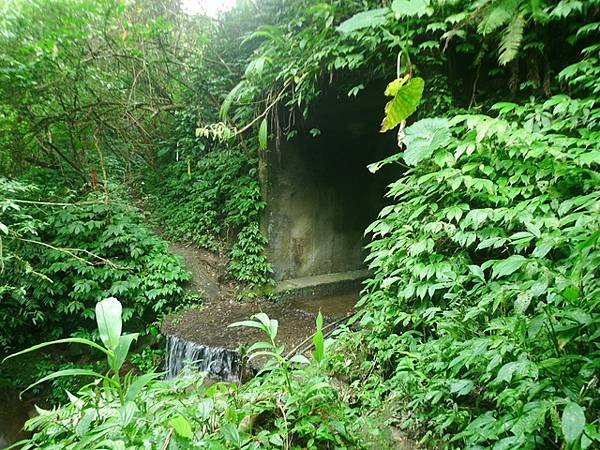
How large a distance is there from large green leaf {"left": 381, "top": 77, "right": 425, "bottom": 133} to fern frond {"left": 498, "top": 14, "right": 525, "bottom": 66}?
2.33ft

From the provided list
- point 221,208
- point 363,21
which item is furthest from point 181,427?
point 221,208

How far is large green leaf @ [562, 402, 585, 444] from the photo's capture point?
114 cm

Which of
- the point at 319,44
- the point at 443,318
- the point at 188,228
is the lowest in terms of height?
the point at 443,318

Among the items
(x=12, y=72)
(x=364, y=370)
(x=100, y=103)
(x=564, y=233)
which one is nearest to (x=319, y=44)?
(x=564, y=233)

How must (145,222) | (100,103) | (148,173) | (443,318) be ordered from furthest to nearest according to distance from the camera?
(148,173) < (145,222) < (100,103) < (443,318)

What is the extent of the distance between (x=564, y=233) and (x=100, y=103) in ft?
23.7

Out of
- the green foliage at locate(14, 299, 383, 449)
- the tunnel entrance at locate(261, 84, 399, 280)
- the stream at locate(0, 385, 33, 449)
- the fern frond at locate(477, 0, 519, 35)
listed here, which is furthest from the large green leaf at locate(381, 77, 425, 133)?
the stream at locate(0, 385, 33, 449)

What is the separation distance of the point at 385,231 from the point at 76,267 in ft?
14.8

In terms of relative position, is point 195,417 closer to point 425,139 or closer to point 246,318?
point 425,139

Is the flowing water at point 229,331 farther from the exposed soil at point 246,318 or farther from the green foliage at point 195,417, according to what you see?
the green foliage at point 195,417

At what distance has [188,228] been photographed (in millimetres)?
6801

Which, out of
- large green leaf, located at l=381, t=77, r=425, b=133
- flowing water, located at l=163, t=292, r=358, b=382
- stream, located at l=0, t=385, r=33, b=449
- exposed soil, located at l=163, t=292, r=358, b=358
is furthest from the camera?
exposed soil, located at l=163, t=292, r=358, b=358

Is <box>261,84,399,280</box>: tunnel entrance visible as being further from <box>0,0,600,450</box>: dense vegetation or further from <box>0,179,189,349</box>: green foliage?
<box>0,179,189,349</box>: green foliage

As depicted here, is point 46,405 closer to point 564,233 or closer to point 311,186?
point 311,186
